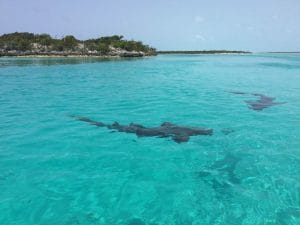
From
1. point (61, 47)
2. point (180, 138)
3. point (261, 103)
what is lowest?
point (180, 138)

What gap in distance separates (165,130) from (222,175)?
4138mm

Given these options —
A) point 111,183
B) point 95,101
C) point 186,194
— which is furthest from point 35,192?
point 95,101

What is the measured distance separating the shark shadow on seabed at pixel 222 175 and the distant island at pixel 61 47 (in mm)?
86035

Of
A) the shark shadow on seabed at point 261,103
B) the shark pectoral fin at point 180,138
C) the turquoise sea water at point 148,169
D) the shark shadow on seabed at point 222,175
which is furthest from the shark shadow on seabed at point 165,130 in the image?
the shark shadow on seabed at point 261,103

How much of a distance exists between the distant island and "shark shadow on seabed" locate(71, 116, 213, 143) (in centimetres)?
8139

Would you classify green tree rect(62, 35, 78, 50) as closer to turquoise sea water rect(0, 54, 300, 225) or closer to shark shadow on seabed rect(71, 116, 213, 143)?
turquoise sea water rect(0, 54, 300, 225)

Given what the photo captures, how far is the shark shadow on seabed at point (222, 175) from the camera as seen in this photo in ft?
24.1

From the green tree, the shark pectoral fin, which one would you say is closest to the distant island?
the green tree

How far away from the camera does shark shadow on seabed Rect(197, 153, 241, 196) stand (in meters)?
7.34

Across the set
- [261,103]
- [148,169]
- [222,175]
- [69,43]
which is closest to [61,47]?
[69,43]

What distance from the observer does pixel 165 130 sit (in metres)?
11.8

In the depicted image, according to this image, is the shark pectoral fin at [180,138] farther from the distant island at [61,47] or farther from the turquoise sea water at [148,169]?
the distant island at [61,47]

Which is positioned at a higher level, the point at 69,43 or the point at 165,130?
the point at 69,43

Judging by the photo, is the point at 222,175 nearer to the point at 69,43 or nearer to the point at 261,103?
the point at 261,103
